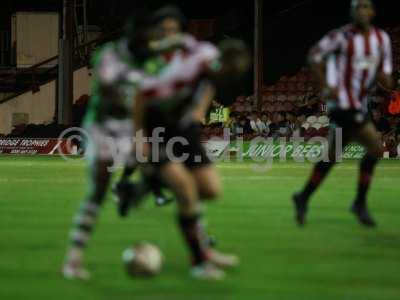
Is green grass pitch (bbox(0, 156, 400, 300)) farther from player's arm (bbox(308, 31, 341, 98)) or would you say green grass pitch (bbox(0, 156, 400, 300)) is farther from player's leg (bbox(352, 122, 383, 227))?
player's arm (bbox(308, 31, 341, 98))

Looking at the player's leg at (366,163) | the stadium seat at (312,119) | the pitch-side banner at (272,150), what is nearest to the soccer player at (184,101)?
the player's leg at (366,163)

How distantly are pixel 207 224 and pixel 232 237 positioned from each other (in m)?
1.19

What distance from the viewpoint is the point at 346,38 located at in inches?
406

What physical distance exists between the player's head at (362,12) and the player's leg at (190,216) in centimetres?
397

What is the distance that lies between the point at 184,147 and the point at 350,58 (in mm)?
3146

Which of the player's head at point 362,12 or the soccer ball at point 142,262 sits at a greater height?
the player's head at point 362,12

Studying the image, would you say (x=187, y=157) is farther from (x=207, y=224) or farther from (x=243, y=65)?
(x=207, y=224)

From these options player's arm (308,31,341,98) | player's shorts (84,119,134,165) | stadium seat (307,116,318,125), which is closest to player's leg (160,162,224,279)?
player's shorts (84,119,134,165)

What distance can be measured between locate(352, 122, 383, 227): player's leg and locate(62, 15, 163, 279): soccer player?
351 centimetres

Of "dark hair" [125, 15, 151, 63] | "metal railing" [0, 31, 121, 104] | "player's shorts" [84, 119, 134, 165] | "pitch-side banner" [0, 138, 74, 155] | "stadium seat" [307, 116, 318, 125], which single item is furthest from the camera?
"metal railing" [0, 31, 121, 104]

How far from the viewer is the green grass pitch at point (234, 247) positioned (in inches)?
266

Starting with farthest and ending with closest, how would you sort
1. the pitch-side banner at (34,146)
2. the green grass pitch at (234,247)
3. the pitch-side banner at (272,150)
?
1. the pitch-side banner at (34,146)
2. the pitch-side banner at (272,150)
3. the green grass pitch at (234,247)

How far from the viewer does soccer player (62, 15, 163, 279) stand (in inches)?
286

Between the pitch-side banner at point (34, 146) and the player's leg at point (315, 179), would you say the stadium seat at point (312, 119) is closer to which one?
the pitch-side banner at point (34, 146)
